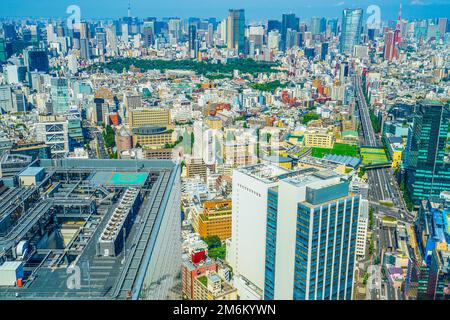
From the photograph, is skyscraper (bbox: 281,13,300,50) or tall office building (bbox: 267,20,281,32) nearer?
skyscraper (bbox: 281,13,300,50)

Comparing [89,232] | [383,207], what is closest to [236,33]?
[383,207]

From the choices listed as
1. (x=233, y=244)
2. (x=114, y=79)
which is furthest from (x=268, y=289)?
(x=114, y=79)

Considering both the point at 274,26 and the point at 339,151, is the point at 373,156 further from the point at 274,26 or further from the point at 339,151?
the point at 274,26

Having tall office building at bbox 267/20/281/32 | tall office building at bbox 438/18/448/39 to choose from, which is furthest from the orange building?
tall office building at bbox 267/20/281/32

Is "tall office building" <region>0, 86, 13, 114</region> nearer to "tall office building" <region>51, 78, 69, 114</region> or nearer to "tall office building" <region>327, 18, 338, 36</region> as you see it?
"tall office building" <region>51, 78, 69, 114</region>

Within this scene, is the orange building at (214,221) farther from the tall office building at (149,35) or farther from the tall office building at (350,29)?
the tall office building at (149,35)

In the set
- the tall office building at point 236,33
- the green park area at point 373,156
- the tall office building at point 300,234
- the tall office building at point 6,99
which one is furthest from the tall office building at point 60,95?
the tall office building at point 300,234

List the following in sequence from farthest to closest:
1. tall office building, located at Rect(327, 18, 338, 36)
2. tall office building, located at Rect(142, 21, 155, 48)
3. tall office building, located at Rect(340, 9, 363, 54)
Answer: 1. tall office building, located at Rect(142, 21, 155, 48)
2. tall office building, located at Rect(327, 18, 338, 36)
3. tall office building, located at Rect(340, 9, 363, 54)
